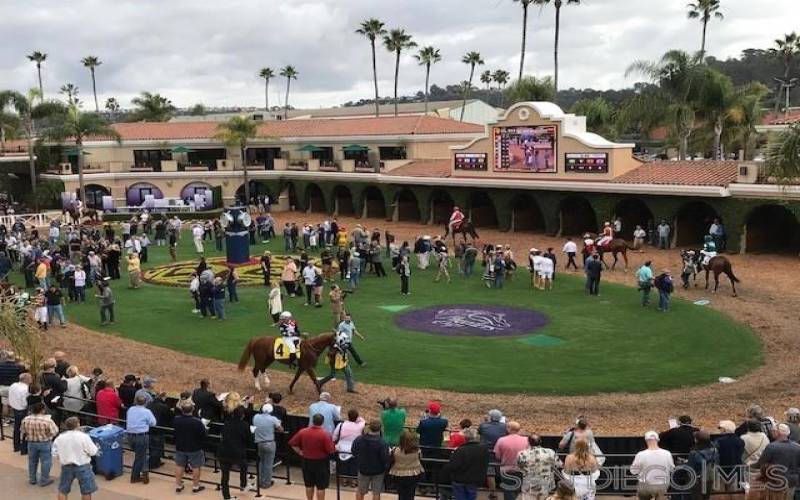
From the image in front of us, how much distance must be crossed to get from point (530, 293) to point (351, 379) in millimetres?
11108

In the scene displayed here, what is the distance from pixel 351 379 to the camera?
15828mm

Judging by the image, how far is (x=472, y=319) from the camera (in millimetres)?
22078

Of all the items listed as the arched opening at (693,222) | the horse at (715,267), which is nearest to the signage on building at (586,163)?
the arched opening at (693,222)

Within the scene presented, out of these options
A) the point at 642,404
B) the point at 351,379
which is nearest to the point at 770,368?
the point at 642,404

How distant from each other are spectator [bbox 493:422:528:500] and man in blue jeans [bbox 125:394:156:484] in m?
5.16

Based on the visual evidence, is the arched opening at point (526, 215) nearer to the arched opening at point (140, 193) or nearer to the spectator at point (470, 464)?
the arched opening at point (140, 193)

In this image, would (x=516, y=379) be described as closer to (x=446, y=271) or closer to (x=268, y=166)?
(x=446, y=271)

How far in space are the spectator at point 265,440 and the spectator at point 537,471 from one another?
→ 12.1ft

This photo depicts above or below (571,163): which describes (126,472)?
below

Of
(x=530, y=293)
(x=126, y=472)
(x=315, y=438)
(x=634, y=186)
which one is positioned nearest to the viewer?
(x=315, y=438)

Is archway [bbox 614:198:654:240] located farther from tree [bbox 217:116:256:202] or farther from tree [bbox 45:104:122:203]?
tree [bbox 45:104:122:203]

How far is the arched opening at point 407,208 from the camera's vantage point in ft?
156

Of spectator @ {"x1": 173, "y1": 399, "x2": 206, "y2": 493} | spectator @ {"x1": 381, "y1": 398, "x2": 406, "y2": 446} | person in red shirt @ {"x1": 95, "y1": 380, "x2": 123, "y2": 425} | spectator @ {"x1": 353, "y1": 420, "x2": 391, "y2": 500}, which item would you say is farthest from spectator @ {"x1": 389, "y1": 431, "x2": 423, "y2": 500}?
person in red shirt @ {"x1": 95, "y1": 380, "x2": 123, "y2": 425}

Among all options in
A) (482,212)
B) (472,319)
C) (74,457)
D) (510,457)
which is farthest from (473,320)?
(482,212)
